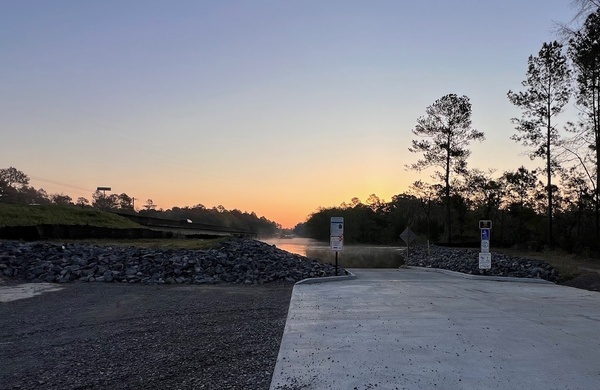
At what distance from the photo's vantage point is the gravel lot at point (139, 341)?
4.46 m

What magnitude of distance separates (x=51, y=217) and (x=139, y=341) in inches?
1018

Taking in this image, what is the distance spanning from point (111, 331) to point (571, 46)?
29.4m

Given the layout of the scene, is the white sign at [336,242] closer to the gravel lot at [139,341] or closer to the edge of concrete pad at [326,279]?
the edge of concrete pad at [326,279]

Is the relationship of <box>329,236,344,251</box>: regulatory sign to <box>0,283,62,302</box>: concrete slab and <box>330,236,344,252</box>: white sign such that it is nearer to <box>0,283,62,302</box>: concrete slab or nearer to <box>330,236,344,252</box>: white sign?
<box>330,236,344,252</box>: white sign

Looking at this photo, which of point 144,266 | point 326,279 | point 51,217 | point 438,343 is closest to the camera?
point 438,343

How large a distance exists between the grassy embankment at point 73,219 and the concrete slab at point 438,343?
13489 millimetres

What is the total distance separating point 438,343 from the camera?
5.88m

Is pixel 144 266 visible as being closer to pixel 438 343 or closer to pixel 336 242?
pixel 336 242

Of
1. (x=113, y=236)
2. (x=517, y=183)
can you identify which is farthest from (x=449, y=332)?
(x=517, y=183)

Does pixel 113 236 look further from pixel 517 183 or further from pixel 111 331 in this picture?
pixel 517 183

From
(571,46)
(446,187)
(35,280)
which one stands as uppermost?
(571,46)

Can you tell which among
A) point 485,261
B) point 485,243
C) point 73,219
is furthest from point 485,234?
point 73,219

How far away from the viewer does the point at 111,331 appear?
6.48m

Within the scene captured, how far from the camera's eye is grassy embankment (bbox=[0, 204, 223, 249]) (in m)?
22.2
